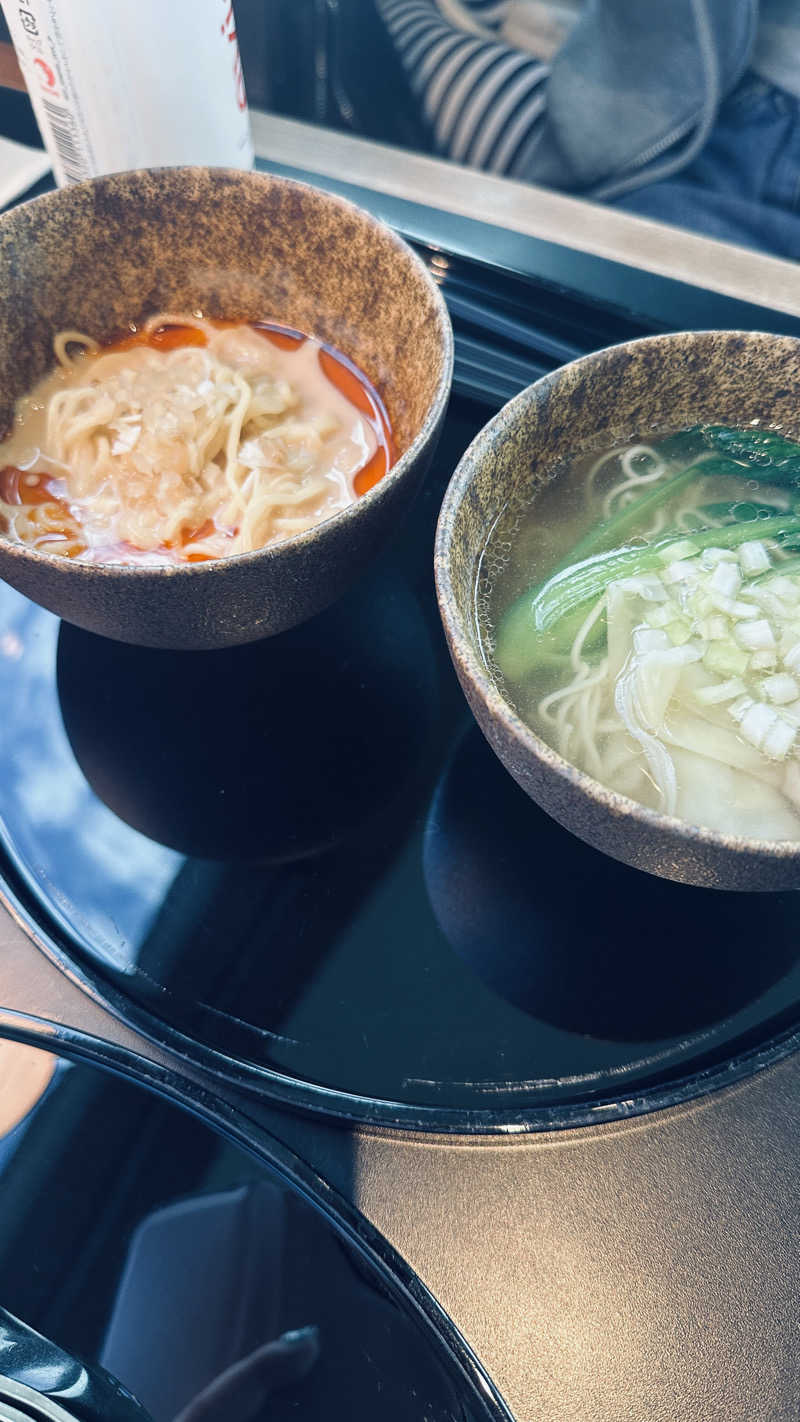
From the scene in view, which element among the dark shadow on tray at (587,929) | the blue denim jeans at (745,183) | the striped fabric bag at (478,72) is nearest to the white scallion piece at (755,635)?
the dark shadow on tray at (587,929)

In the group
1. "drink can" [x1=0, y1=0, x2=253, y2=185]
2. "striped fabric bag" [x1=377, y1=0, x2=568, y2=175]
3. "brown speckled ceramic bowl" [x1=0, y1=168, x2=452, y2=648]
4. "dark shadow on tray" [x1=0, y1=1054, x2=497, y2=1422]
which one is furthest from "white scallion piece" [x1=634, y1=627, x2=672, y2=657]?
"striped fabric bag" [x1=377, y1=0, x2=568, y2=175]

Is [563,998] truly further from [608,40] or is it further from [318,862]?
[608,40]

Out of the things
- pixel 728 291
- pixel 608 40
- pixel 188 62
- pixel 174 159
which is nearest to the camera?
pixel 188 62

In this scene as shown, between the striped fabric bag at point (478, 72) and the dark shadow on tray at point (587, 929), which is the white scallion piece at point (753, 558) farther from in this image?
the striped fabric bag at point (478, 72)

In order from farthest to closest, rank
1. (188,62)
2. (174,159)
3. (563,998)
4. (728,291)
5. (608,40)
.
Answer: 1. (608,40)
2. (728,291)
3. (174,159)
4. (188,62)
5. (563,998)

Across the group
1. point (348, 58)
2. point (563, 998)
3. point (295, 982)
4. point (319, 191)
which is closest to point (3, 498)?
point (319, 191)

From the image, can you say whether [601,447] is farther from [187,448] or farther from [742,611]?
[187,448]
